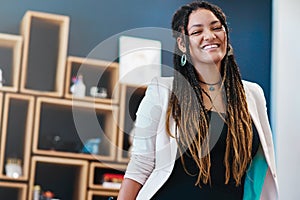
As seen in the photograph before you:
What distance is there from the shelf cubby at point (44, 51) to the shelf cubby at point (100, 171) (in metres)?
0.44

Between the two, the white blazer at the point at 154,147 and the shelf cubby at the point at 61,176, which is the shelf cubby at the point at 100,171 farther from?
the white blazer at the point at 154,147

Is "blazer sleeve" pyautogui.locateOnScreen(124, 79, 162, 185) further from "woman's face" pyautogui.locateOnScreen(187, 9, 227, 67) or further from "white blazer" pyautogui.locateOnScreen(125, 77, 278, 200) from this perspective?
"woman's face" pyautogui.locateOnScreen(187, 9, 227, 67)

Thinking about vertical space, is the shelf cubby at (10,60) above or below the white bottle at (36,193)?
above

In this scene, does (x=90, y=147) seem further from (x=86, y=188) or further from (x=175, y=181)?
(x=175, y=181)

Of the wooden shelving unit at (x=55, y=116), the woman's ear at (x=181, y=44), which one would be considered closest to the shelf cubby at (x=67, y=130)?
the wooden shelving unit at (x=55, y=116)

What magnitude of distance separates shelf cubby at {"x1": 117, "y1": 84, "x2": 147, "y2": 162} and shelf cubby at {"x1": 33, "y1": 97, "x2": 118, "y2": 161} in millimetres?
37

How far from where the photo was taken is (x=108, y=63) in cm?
324

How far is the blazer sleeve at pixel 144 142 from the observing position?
1370mm

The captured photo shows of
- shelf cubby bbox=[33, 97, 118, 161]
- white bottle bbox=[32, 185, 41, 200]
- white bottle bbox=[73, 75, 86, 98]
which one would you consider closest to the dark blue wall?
white bottle bbox=[73, 75, 86, 98]

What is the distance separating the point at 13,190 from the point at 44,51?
0.78 meters

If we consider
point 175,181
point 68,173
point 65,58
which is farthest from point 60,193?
point 175,181

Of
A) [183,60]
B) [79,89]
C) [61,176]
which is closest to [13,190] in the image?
[61,176]

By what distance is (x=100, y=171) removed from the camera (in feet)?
10.5

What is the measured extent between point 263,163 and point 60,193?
194 centimetres
